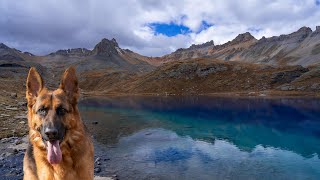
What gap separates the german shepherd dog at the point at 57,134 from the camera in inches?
291

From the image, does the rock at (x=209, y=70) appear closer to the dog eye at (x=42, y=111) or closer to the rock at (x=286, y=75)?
the rock at (x=286, y=75)

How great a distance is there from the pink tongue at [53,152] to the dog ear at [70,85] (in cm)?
116

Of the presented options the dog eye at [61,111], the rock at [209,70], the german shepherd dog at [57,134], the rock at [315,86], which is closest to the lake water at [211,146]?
the german shepherd dog at [57,134]

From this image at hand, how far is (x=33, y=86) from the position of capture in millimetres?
8195

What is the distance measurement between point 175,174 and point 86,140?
66.3ft

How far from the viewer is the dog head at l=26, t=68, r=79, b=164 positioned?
7.33 m

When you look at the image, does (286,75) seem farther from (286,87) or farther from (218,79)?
(218,79)

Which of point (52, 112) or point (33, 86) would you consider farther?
point (33, 86)

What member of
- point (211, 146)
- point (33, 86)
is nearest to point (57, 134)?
point (33, 86)

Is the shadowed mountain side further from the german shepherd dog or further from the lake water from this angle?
the german shepherd dog

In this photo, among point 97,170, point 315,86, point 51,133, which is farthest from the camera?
point 315,86

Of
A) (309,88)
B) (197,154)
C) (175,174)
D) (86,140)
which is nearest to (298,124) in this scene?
(197,154)

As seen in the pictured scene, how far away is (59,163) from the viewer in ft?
24.6

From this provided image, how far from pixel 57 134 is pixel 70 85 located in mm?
1432
